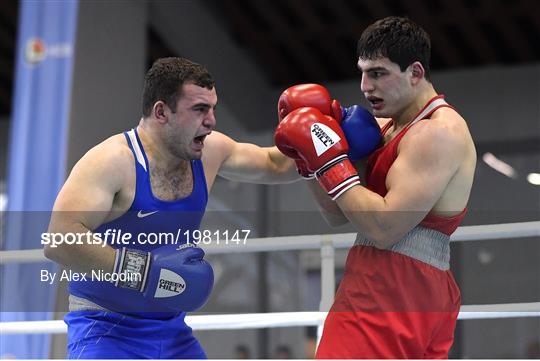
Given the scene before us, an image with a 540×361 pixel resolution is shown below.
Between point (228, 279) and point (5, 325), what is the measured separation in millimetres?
5556

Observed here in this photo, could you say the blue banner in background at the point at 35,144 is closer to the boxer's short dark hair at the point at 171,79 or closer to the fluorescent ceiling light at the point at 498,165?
the boxer's short dark hair at the point at 171,79

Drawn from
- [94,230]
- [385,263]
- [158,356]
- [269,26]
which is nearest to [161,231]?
[94,230]

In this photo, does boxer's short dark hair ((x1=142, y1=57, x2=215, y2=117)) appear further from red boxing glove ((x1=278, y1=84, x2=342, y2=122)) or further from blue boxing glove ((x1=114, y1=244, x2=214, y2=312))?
blue boxing glove ((x1=114, y1=244, x2=214, y2=312))

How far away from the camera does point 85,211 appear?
2150 mm

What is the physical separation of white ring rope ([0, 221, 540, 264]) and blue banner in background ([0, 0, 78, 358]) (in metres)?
2.53

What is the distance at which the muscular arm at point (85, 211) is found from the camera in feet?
7.03

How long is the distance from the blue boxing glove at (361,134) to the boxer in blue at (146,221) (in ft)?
1.38

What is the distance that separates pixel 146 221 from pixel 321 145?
22.1 inches

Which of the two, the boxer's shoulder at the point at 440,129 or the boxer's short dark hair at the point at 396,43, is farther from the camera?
the boxer's short dark hair at the point at 396,43

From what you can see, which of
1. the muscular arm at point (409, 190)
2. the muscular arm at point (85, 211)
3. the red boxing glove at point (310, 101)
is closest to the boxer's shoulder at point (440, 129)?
the muscular arm at point (409, 190)

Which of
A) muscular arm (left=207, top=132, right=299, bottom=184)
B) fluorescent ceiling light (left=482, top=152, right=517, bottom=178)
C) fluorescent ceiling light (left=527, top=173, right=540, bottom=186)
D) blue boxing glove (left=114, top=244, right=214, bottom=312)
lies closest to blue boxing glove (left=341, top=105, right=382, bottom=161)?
muscular arm (left=207, top=132, right=299, bottom=184)

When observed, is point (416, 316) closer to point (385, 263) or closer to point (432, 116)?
point (385, 263)

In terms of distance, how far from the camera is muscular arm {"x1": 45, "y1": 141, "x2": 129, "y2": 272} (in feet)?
7.03

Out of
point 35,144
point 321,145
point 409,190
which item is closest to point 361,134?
point 321,145
